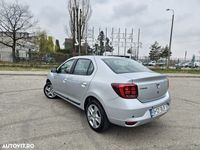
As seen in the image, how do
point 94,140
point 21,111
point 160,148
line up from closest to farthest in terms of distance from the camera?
point 160,148, point 94,140, point 21,111

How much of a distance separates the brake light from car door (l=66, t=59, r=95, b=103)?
0.85 m

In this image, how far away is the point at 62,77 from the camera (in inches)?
175

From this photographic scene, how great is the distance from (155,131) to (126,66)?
1514 millimetres

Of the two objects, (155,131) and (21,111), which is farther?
(21,111)

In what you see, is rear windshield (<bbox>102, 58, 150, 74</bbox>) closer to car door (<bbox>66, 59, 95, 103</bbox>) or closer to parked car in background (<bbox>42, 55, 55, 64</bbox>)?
car door (<bbox>66, 59, 95, 103</bbox>)

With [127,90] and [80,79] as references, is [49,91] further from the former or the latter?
[127,90]

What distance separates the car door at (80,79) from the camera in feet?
11.4

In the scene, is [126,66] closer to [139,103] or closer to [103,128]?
[139,103]

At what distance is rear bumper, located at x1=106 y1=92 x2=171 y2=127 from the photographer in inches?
106

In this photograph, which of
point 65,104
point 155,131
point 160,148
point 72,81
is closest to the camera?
point 160,148

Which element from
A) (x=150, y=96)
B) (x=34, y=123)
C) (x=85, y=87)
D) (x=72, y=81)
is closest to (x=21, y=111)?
(x=34, y=123)

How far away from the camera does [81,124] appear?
362cm

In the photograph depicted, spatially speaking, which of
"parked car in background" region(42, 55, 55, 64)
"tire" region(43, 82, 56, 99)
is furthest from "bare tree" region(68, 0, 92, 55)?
"tire" region(43, 82, 56, 99)
